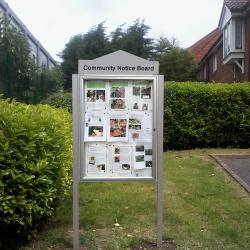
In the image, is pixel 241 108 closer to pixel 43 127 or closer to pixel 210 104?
pixel 210 104

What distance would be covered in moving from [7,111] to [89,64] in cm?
101

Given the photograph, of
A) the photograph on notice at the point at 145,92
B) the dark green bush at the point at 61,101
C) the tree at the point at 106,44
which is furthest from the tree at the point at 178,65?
the photograph on notice at the point at 145,92

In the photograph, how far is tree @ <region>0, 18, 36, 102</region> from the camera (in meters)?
9.62

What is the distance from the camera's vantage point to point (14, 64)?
10.7 m

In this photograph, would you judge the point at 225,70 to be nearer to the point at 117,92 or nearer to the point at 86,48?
the point at 86,48

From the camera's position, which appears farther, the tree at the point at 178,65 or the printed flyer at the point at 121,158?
the tree at the point at 178,65

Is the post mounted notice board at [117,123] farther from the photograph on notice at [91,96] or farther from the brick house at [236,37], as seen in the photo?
the brick house at [236,37]

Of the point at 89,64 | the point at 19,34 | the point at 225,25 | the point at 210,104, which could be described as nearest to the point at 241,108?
the point at 210,104

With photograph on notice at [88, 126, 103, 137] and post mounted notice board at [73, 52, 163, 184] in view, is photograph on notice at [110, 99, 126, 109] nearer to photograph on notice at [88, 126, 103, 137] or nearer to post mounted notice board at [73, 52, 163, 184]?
post mounted notice board at [73, 52, 163, 184]

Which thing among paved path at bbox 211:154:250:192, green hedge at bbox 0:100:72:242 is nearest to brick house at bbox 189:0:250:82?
paved path at bbox 211:154:250:192

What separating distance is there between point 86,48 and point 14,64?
2837 cm

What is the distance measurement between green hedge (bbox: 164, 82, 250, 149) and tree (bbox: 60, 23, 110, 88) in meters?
23.8

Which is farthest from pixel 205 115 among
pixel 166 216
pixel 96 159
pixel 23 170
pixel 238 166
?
pixel 23 170

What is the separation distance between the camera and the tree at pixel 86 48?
1510 inches
